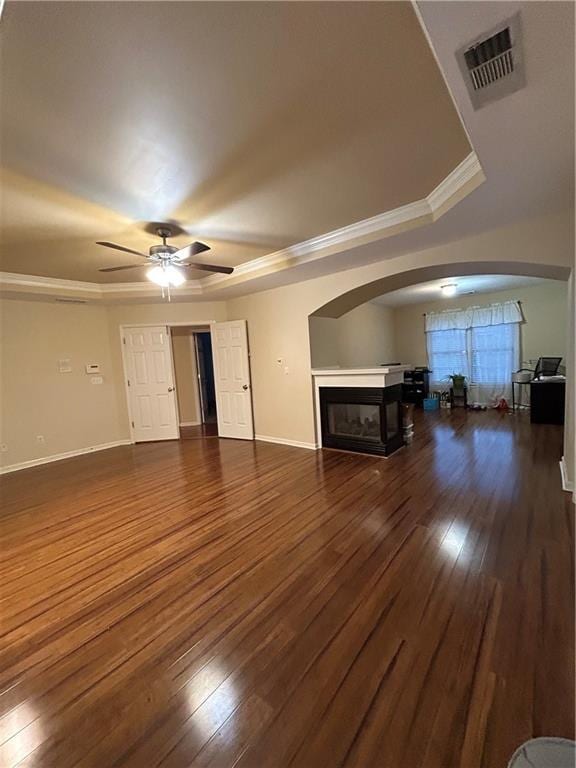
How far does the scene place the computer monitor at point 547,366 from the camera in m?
6.11

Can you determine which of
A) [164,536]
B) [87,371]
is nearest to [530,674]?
[164,536]

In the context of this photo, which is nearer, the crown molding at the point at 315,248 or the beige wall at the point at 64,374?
the crown molding at the point at 315,248

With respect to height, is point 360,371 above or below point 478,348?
below

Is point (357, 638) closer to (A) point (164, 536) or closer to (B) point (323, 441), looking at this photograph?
(A) point (164, 536)

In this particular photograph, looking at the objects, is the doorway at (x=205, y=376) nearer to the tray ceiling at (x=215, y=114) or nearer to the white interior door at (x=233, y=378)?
the white interior door at (x=233, y=378)

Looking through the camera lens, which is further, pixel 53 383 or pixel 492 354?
pixel 492 354

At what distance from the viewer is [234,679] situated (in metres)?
1.43

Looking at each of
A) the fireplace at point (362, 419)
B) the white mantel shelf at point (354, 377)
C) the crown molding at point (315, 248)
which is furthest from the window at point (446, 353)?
the crown molding at point (315, 248)

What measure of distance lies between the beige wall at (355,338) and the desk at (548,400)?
327 centimetres

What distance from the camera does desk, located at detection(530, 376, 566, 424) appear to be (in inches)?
217

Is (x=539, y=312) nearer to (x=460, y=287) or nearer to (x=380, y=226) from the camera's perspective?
(x=460, y=287)

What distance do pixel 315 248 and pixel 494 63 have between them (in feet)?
8.13

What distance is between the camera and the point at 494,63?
1.32 m

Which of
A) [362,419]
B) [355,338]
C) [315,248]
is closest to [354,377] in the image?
[362,419]
